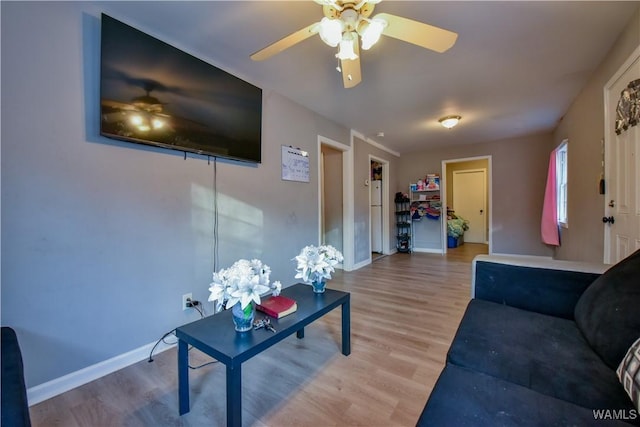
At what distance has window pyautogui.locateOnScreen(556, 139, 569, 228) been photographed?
12.1ft

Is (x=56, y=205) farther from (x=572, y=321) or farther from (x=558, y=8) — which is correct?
(x=558, y=8)

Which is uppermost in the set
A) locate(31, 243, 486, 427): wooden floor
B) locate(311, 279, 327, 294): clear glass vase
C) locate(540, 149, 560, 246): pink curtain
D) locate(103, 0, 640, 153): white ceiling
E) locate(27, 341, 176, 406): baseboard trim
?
locate(103, 0, 640, 153): white ceiling

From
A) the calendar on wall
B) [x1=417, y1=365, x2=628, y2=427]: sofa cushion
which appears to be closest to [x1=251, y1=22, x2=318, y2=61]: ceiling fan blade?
the calendar on wall

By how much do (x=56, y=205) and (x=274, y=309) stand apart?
135cm

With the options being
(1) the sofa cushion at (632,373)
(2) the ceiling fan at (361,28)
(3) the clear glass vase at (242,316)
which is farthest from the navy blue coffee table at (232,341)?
(2) the ceiling fan at (361,28)

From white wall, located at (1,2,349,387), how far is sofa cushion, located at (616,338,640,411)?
236 cm

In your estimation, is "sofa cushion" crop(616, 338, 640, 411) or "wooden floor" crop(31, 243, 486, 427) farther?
"wooden floor" crop(31, 243, 486, 427)

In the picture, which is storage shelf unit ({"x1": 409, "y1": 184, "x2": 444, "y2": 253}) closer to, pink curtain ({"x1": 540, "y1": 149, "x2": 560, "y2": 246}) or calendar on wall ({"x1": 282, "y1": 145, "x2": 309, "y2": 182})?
pink curtain ({"x1": 540, "y1": 149, "x2": 560, "y2": 246})

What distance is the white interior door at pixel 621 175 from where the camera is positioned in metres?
1.72

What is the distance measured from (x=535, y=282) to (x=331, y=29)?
72.2 inches

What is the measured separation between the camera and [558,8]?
1652mm

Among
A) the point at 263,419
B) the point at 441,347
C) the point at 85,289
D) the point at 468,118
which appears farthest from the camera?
the point at 468,118

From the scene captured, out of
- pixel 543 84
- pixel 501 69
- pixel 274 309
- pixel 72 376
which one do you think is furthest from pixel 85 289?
pixel 543 84

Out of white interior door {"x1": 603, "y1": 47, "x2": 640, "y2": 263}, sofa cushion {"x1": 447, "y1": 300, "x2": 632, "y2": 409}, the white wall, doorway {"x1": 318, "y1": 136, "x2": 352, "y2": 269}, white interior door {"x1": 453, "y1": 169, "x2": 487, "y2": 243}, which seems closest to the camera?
sofa cushion {"x1": 447, "y1": 300, "x2": 632, "y2": 409}
